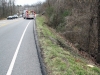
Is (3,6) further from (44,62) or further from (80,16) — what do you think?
(44,62)

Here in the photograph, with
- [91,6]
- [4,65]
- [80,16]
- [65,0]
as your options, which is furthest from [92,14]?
[4,65]

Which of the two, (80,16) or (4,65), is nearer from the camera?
(4,65)

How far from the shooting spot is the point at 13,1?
107 m

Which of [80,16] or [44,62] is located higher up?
[80,16]

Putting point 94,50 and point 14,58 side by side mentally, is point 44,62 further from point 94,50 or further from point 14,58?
point 94,50

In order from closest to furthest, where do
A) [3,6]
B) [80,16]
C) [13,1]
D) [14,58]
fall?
[14,58] → [80,16] → [3,6] → [13,1]

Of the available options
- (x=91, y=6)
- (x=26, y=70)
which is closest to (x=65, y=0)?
(x=91, y=6)

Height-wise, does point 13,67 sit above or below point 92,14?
below

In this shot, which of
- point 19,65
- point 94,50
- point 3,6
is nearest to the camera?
point 19,65

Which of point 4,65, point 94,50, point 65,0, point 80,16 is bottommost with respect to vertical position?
point 94,50

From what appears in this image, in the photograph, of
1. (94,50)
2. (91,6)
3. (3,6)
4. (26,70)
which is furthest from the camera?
(3,6)

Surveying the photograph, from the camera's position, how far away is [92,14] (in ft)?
50.1

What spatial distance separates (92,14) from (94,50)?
3.26m

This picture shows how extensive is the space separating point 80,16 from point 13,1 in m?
94.5
